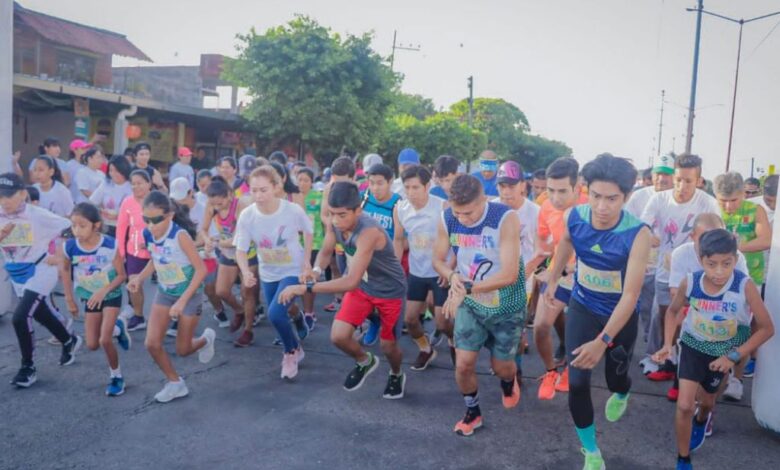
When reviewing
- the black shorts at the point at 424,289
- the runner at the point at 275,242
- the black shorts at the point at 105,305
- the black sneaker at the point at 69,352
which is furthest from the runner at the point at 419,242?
the black sneaker at the point at 69,352

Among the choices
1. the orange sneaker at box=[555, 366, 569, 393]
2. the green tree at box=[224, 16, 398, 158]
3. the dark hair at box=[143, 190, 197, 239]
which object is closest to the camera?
the dark hair at box=[143, 190, 197, 239]

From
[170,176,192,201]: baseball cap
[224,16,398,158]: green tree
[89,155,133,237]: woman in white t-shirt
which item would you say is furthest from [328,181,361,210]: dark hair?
[224,16,398,158]: green tree

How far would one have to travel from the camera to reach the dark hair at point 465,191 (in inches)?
165

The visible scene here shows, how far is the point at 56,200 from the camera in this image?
788 cm

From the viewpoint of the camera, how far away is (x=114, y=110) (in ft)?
60.3

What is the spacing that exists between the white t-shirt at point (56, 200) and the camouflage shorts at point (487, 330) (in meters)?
5.69

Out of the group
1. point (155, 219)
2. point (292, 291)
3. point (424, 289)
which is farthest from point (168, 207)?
point (424, 289)

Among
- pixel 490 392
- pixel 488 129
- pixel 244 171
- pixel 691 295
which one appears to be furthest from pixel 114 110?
pixel 488 129

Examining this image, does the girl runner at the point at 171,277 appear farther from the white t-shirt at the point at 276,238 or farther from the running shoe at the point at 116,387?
the white t-shirt at the point at 276,238

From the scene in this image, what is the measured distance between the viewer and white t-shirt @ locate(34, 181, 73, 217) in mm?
7812

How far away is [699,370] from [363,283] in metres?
2.50

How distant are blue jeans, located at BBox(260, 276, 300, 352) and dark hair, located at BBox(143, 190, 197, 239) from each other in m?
0.88

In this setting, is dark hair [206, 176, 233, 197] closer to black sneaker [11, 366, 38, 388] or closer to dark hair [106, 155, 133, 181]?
dark hair [106, 155, 133, 181]

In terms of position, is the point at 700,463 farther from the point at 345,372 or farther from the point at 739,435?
the point at 345,372
